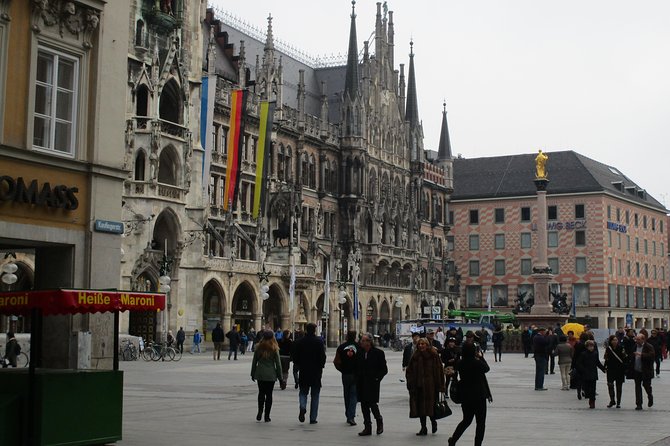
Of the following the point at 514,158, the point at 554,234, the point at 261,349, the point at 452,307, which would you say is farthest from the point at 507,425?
the point at 514,158

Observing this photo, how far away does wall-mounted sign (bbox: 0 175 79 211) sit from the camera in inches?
663

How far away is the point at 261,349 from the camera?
19.1 metres

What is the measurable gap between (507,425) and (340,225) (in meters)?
62.9

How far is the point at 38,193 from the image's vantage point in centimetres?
1733

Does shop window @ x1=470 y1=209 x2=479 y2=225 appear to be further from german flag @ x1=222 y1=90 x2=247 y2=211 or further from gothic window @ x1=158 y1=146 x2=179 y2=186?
gothic window @ x1=158 y1=146 x2=179 y2=186

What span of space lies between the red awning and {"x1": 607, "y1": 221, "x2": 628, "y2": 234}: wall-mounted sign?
9365 cm

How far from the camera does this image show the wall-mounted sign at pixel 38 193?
16.8m

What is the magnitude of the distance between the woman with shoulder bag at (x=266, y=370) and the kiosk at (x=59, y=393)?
453 centimetres

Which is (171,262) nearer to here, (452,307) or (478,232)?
(452,307)

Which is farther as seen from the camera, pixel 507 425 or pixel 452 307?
pixel 452 307

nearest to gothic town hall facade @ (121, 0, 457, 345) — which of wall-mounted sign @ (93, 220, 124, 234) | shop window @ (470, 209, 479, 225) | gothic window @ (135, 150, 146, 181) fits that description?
gothic window @ (135, 150, 146, 181)

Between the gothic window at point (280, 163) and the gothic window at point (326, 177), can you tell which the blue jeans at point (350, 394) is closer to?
the gothic window at point (280, 163)

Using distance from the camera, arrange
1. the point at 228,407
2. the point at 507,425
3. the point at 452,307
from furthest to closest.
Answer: the point at 452,307, the point at 228,407, the point at 507,425

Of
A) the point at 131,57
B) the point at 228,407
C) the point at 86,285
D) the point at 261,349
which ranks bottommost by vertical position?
the point at 228,407
